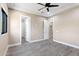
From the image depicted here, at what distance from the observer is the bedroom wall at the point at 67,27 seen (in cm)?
395

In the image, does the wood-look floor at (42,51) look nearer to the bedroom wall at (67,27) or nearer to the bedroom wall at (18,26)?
the bedroom wall at (67,27)

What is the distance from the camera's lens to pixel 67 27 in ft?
14.5

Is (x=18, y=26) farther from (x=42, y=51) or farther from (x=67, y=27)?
(x=67, y=27)

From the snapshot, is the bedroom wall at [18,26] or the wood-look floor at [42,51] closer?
the wood-look floor at [42,51]

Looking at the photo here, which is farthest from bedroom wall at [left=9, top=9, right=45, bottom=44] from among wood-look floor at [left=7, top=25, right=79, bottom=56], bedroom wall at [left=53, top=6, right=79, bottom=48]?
bedroom wall at [left=53, top=6, right=79, bottom=48]

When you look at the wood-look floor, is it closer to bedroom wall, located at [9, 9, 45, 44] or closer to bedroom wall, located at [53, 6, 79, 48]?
bedroom wall, located at [53, 6, 79, 48]

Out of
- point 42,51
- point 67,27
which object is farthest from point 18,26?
point 67,27

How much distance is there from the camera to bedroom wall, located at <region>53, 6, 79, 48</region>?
3947 mm

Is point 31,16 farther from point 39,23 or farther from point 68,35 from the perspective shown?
point 68,35

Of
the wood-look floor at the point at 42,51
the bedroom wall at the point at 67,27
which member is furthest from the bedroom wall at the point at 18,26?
the bedroom wall at the point at 67,27

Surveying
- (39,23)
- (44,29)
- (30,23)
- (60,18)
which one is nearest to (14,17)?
(30,23)

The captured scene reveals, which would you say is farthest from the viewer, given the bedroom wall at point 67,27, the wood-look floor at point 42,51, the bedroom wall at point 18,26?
the bedroom wall at point 18,26

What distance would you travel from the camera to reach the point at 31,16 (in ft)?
16.2

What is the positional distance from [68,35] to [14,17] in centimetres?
349
